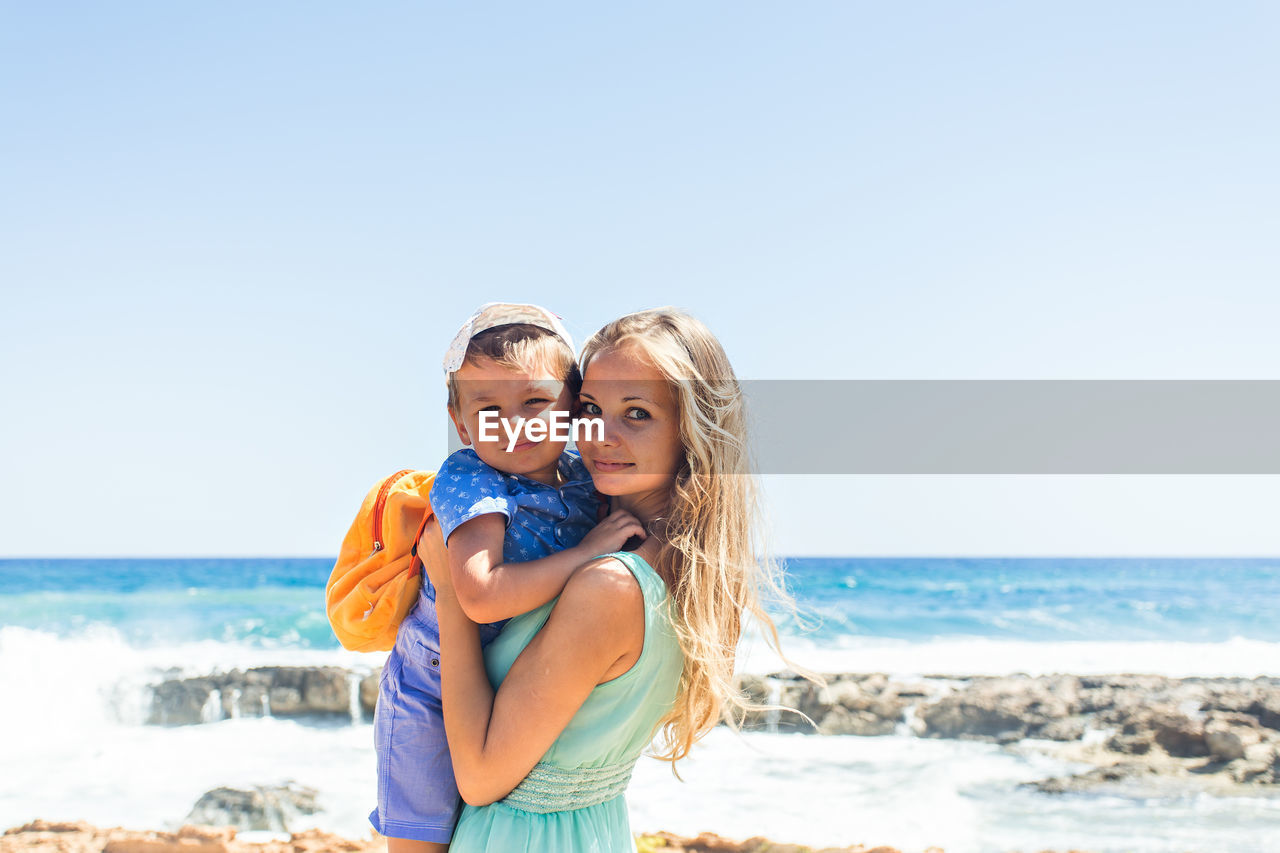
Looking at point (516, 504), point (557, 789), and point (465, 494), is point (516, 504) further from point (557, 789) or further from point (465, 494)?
point (557, 789)

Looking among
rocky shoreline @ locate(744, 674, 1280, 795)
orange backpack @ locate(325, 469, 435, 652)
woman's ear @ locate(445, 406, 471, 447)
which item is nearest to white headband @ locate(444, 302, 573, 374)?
woman's ear @ locate(445, 406, 471, 447)

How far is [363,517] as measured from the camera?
7.20ft

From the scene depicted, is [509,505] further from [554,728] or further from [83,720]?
[83,720]

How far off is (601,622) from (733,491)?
1.70 feet

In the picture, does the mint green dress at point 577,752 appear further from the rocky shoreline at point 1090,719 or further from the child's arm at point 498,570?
the rocky shoreline at point 1090,719

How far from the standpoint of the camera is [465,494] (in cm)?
190

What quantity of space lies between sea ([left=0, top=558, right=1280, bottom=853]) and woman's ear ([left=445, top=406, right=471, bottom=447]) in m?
0.94

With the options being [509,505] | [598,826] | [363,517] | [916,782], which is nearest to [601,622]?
[509,505]

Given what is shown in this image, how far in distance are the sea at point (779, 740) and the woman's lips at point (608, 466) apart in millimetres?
659

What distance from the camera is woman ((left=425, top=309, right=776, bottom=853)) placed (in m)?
1.70

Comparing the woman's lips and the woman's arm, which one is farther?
the woman's lips

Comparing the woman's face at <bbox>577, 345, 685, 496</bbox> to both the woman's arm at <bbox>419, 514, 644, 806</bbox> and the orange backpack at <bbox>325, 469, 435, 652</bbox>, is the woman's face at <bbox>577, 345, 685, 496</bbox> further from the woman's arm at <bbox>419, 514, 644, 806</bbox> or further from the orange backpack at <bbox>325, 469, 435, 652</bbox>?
the orange backpack at <bbox>325, 469, 435, 652</bbox>

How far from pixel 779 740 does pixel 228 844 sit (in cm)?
586

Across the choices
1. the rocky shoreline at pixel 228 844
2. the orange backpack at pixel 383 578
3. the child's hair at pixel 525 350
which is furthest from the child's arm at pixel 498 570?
the rocky shoreline at pixel 228 844
